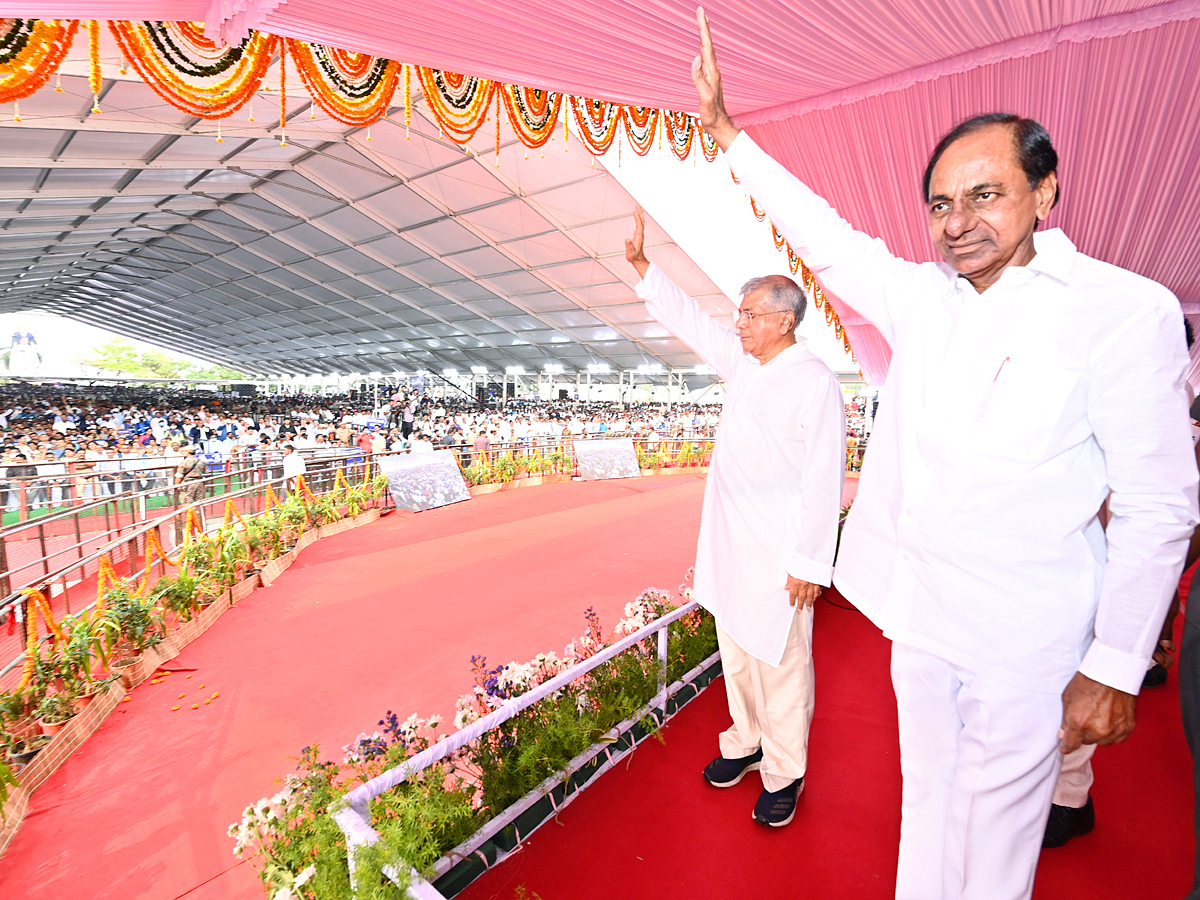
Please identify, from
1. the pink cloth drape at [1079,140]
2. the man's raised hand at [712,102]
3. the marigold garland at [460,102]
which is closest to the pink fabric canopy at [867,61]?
the pink cloth drape at [1079,140]

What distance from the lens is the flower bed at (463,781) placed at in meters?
1.44

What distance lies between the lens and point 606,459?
37.6ft

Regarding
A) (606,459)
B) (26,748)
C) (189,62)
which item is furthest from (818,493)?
(606,459)

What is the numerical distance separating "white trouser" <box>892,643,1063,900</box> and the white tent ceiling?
38.2 feet

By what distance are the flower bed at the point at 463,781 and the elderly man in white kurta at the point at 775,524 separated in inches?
20.3

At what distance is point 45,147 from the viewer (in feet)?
32.1

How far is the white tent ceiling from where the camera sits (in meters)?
Result: 11.3

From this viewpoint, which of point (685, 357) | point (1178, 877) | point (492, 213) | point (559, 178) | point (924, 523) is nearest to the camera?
point (924, 523)

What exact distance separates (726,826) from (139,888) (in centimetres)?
202

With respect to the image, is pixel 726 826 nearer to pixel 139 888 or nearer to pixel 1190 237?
pixel 139 888

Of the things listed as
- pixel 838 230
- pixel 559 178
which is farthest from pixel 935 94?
pixel 559 178

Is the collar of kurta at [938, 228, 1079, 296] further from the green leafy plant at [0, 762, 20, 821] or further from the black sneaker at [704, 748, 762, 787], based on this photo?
the green leafy plant at [0, 762, 20, 821]

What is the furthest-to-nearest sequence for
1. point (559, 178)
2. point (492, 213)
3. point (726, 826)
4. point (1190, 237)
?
point (492, 213), point (559, 178), point (1190, 237), point (726, 826)

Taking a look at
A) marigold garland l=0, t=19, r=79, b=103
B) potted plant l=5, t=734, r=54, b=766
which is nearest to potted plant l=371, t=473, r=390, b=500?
potted plant l=5, t=734, r=54, b=766
